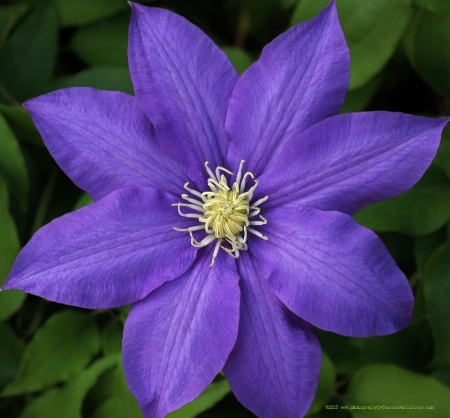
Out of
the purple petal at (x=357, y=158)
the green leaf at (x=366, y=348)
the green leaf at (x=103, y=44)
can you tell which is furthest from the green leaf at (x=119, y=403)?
the green leaf at (x=103, y=44)

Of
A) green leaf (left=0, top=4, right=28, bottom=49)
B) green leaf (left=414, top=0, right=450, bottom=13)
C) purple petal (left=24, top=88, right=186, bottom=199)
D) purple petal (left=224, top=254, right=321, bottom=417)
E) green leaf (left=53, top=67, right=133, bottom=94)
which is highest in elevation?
green leaf (left=0, top=4, right=28, bottom=49)

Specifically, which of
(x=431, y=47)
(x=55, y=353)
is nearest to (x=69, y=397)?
(x=55, y=353)

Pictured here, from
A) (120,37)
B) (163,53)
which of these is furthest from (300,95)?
(120,37)

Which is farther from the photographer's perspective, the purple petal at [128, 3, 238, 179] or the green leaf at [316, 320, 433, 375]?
the green leaf at [316, 320, 433, 375]

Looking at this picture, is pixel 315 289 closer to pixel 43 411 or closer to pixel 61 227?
pixel 61 227

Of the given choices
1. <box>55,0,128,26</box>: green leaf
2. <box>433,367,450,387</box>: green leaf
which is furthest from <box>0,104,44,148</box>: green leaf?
<box>433,367,450,387</box>: green leaf

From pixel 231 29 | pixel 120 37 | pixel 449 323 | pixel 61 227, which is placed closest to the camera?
pixel 61 227

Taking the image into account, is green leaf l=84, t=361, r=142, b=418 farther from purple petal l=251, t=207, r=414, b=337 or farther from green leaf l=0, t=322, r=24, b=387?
purple petal l=251, t=207, r=414, b=337
